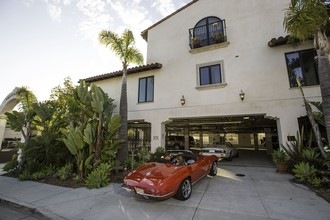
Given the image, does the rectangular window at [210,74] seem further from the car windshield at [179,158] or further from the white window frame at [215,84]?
the car windshield at [179,158]

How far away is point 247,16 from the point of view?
1055cm

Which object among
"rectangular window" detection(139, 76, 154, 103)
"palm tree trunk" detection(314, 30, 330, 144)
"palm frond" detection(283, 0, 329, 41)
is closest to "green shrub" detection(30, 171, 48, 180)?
"rectangular window" detection(139, 76, 154, 103)

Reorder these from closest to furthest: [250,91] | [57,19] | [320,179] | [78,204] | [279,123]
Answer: [78,204]
[320,179]
[57,19]
[279,123]
[250,91]

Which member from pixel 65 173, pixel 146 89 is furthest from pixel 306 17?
pixel 65 173

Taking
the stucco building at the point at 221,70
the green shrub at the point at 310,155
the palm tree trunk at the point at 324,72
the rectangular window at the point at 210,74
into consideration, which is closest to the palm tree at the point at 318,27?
the palm tree trunk at the point at 324,72

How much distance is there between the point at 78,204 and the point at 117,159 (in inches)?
157

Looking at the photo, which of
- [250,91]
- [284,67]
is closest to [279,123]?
[250,91]

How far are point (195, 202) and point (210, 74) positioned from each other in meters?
7.82

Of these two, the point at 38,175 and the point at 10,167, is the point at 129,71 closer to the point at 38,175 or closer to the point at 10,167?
the point at 38,175

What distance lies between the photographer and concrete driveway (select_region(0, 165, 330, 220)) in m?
4.19

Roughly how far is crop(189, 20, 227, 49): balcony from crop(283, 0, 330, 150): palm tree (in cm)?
424

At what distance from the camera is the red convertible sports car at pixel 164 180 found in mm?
4430

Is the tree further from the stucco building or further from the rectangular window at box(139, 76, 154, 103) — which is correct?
the rectangular window at box(139, 76, 154, 103)

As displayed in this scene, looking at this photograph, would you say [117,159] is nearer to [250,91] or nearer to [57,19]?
[57,19]
